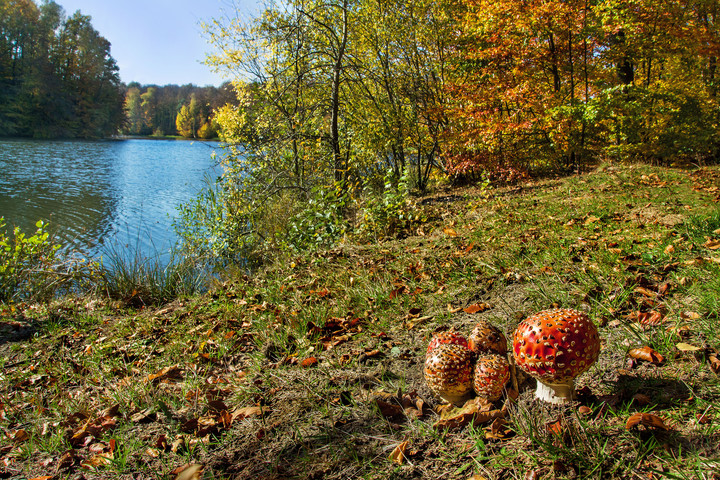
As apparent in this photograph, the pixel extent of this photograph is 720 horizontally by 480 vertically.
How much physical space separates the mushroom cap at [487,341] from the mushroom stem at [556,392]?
226 millimetres

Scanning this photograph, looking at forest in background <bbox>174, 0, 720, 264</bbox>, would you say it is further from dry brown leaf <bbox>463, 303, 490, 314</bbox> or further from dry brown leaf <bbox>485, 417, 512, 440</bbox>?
dry brown leaf <bbox>485, 417, 512, 440</bbox>

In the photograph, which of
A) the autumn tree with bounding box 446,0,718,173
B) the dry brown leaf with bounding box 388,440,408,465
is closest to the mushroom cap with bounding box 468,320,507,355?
the dry brown leaf with bounding box 388,440,408,465

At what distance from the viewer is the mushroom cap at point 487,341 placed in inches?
68.6

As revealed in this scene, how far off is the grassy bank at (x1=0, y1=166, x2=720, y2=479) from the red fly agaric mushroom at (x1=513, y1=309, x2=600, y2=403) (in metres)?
0.19

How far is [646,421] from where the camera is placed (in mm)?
1348

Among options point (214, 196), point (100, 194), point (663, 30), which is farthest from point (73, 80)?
point (663, 30)

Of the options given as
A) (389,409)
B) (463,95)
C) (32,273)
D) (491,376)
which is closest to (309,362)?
(389,409)

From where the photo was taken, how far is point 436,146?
1033 centimetres

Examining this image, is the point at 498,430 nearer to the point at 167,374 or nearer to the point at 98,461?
the point at 98,461

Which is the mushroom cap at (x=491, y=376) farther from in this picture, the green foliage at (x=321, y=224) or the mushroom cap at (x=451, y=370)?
the green foliage at (x=321, y=224)

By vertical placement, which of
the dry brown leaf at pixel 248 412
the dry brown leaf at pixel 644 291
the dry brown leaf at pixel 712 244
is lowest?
the dry brown leaf at pixel 248 412

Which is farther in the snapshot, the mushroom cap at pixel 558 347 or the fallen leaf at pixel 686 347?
the fallen leaf at pixel 686 347

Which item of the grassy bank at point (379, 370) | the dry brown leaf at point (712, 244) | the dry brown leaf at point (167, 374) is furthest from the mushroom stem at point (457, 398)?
the dry brown leaf at point (712, 244)

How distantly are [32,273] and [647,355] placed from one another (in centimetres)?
716
